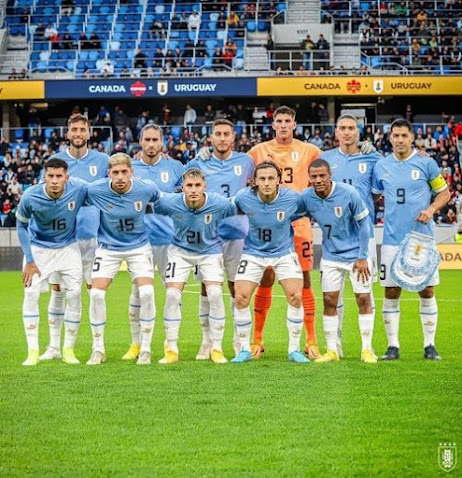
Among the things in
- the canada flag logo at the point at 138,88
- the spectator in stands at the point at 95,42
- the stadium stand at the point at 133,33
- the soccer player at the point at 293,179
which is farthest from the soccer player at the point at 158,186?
the spectator in stands at the point at 95,42

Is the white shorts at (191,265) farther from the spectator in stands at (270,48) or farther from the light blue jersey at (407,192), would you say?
the spectator in stands at (270,48)

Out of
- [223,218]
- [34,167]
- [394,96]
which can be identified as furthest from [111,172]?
[394,96]

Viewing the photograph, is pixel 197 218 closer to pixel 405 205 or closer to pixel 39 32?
pixel 405 205

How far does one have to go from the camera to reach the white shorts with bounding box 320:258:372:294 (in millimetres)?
9602

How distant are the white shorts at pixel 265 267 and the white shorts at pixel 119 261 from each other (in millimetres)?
845

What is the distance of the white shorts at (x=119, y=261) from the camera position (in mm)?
9766

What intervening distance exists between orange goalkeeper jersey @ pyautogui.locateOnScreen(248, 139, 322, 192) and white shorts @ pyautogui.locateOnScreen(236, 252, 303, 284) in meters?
0.98

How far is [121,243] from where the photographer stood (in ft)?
32.2

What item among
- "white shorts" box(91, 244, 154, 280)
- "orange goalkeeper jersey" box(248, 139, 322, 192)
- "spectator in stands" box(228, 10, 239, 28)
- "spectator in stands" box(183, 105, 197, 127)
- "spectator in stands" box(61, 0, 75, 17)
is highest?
"spectator in stands" box(61, 0, 75, 17)

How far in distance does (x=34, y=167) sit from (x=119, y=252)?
23.0 m

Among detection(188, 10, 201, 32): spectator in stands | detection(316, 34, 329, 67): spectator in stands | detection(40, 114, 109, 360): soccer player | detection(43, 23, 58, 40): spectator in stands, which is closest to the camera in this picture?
detection(40, 114, 109, 360): soccer player

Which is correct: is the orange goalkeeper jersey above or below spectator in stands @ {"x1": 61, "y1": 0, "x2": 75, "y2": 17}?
below

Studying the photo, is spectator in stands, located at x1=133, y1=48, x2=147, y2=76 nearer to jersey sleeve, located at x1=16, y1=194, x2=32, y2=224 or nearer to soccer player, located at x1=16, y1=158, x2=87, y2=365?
soccer player, located at x1=16, y1=158, x2=87, y2=365

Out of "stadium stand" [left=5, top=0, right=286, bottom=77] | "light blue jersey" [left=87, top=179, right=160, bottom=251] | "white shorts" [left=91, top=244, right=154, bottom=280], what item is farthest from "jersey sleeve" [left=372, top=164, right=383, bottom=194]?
"stadium stand" [left=5, top=0, right=286, bottom=77]
